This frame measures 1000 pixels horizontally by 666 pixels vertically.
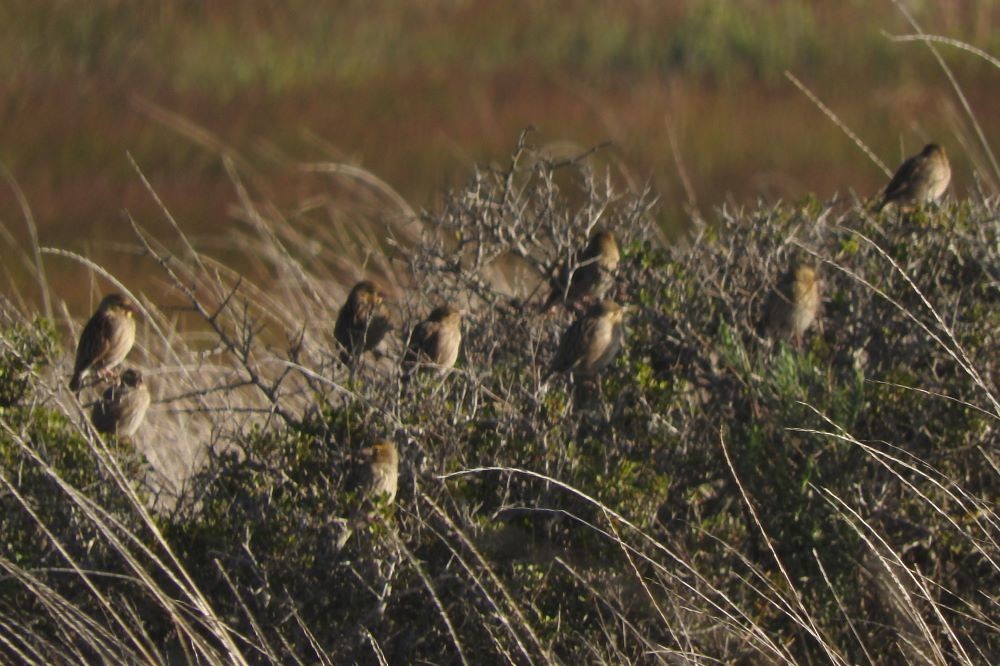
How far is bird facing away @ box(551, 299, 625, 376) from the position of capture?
4.46m

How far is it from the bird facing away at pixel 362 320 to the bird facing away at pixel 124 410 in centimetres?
63

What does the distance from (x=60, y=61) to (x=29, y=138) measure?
222cm

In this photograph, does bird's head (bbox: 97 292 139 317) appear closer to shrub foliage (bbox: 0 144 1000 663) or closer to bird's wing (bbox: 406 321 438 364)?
shrub foliage (bbox: 0 144 1000 663)

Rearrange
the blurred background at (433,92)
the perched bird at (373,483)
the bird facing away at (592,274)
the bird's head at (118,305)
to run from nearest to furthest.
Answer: the perched bird at (373,483) < the bird facing away at (592,274) < the bird's head at (118,305) < the blurred background at (433,92)

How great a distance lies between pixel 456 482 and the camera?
14.0ft

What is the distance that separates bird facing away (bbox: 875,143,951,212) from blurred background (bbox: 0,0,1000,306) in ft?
38.3

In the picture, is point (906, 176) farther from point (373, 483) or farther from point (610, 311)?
point (373, 483)

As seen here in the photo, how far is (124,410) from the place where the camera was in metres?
4.90

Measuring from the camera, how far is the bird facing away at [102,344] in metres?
5.33

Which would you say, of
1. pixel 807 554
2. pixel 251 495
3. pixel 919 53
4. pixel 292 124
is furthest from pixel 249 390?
pixel 919 53

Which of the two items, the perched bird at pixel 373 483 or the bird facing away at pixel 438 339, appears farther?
the bird facing away at pixel 438 339

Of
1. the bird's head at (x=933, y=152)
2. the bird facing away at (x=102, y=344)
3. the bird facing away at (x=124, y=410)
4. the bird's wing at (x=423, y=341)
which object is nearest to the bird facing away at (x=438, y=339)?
the bird's wing at (x=423, y=341)

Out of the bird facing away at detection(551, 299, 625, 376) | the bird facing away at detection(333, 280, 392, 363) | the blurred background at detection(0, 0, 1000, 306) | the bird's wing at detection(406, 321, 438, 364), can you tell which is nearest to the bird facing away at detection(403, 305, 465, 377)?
the bird's wing at detection(406, 321, 438, 364)

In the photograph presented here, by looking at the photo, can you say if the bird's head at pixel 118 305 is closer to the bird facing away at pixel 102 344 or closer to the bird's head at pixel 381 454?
the bird facing away at pixel 102 344
